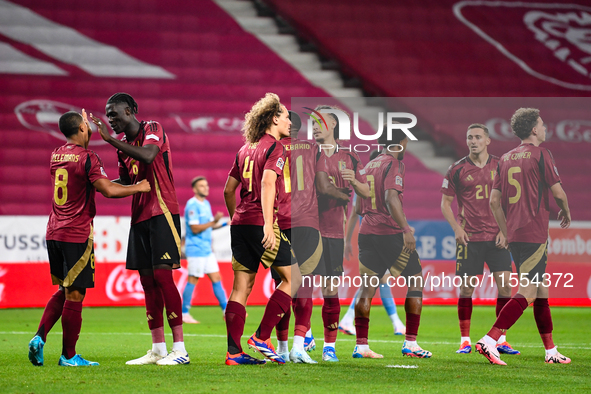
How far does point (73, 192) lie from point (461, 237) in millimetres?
3516

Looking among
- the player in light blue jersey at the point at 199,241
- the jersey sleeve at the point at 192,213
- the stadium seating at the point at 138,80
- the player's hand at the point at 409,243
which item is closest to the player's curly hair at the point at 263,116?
the player's hand at the point at 409,243

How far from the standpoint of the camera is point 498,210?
635 centimetres

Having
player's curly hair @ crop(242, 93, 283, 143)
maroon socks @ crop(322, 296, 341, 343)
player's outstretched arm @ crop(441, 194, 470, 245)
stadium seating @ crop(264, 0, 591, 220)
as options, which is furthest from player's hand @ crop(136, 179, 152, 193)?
stadium seating @ crop(264, 0, 591, 220)

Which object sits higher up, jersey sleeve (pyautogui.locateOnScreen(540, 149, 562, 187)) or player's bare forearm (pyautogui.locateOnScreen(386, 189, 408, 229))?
jersey sleeve (pyautogui.locateOnScreen(540, 149, 562, 187))

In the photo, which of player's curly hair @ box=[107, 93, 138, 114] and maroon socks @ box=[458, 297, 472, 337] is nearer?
player's curly hair @ box=[107, 93, 138, 114]

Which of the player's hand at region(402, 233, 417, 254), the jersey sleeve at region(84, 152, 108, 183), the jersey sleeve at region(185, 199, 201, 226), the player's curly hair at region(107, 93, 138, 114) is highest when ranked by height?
the player's curly hair at region(107, 93, 138, 114)

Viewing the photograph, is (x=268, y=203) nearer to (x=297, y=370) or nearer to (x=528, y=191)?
(x=297, y=370)

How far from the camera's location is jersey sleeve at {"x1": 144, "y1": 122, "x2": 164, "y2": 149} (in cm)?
536

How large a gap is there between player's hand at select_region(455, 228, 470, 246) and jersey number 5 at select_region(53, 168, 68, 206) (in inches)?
139

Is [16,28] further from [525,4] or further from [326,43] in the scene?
[525,4]

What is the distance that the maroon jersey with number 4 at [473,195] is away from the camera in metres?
6.55

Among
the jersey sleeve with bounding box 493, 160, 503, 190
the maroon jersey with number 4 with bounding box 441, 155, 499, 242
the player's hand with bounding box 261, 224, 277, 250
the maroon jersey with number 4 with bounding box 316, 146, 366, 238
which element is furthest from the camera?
the maroon jersey with number 4 with bounding box 441, 155, 499, 242

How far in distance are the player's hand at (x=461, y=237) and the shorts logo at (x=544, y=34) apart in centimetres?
1246

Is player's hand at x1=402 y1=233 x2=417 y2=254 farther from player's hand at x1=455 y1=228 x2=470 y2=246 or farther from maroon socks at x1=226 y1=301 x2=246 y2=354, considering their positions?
maroon socks at x1=226 y1=301 x2=246 y2=354
